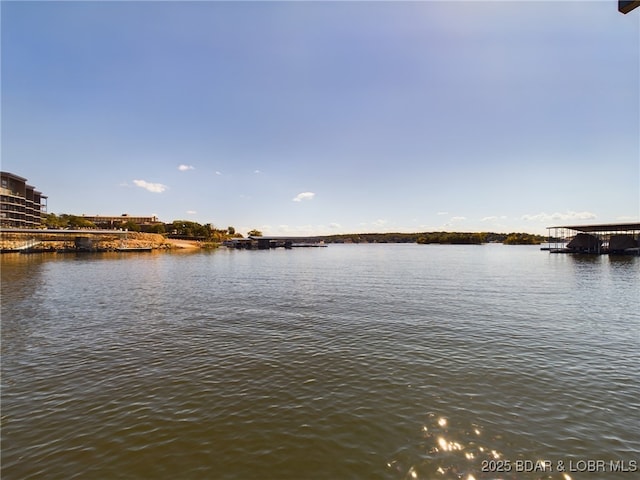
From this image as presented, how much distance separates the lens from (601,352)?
18562mm

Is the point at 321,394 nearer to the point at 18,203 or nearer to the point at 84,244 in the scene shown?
the point at 84,244

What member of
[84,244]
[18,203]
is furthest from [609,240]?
[18,203]

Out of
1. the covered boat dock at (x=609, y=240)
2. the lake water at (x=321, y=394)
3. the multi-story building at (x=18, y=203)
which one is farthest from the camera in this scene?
the multi-story building at (x=18, y=203)

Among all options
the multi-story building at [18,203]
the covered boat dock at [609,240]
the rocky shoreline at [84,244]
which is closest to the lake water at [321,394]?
the covered boat dock at [609,240]

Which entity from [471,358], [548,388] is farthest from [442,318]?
[548,388]

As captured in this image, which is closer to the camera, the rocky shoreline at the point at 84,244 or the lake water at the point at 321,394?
the lake water at the point at 321,394

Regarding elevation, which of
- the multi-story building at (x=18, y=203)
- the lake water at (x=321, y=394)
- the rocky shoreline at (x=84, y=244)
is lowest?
the lake water at (x=321, y=394)

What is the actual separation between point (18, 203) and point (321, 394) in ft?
A: 699

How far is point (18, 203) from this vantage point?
15425 centimetres

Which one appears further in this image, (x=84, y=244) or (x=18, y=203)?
(x=18, y=203)

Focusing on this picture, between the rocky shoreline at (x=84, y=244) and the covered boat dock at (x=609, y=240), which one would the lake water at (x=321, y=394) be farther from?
the rocky shoreline at (x=84, y=244)

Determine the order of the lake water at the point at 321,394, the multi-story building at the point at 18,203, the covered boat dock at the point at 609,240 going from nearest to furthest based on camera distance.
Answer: the lake water at the point at 321,394, the covered boat dock at the point at 609,240, the multi-story building at the point at 18,203

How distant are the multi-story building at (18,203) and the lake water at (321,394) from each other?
16882 centimetres

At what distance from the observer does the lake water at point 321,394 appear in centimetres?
945
